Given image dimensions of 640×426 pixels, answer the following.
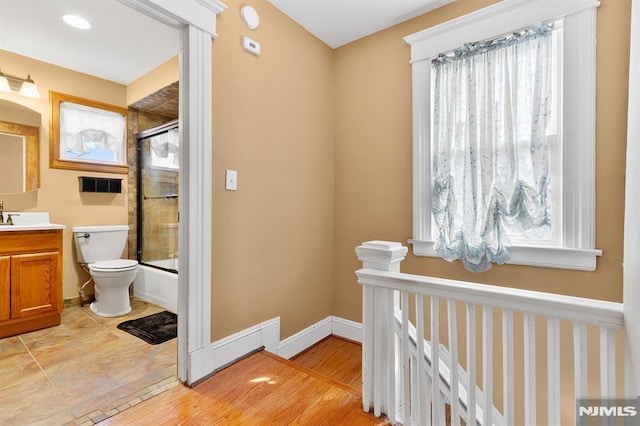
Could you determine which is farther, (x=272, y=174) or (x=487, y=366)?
(x=272, y=174)

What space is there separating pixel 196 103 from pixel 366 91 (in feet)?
4.81

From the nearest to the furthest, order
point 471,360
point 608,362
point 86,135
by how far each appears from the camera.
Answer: point 608,362, point 471,360, point 86,135

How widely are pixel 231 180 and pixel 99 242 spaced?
2159 millimetres


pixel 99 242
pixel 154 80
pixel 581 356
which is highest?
pixel 154 80

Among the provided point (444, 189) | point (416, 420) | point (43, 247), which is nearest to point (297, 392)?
point (416, 420)

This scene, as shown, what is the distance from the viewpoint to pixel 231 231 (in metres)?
1.89

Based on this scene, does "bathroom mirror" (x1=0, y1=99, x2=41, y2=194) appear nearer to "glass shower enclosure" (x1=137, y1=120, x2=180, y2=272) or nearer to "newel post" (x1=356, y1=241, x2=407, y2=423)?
"glass shower enclosure" (x1=137, y1=120, x2=180, y2=272)

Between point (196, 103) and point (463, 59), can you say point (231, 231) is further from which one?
point (463, 59)

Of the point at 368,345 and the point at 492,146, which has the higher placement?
the point at 492,146

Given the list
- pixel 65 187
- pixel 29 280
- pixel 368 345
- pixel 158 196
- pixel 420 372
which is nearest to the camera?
pixel 420 372

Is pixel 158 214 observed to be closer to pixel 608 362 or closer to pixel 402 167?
pixel 402 167

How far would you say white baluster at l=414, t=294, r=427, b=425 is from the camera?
1289 mm

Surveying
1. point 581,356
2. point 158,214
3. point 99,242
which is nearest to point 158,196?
point 158,214

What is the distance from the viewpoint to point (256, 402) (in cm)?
150
